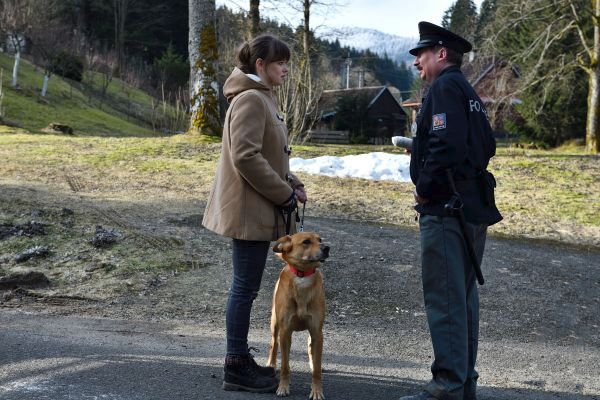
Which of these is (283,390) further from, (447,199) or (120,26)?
(120,26)

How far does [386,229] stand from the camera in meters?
9.78

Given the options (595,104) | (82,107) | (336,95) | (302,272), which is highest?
(336,95)

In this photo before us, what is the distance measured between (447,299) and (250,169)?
1.36 metres

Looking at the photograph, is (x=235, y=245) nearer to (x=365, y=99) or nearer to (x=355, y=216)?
(x=355, y=216)

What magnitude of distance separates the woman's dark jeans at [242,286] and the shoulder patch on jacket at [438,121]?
1276 millimetres

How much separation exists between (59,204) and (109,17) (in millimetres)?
53288

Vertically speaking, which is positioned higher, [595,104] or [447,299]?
[595,104]

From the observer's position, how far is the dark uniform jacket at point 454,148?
3.68 m

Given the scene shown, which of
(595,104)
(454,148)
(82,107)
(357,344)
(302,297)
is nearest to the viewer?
(454,148)

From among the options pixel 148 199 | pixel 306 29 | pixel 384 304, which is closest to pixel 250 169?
pixel 384 304

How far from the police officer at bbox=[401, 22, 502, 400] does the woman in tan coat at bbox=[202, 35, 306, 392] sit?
2.77 feet

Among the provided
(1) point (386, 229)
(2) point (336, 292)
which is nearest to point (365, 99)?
(1) point (386, 229)

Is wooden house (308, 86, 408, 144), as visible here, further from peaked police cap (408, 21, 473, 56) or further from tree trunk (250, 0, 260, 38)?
peaked police cap (408, 21, 473, 56)

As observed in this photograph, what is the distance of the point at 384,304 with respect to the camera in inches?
262
